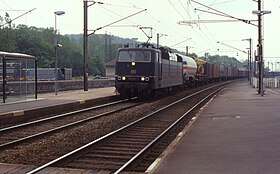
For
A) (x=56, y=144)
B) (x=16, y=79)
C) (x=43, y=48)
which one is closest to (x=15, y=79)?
(x=16, y=79)

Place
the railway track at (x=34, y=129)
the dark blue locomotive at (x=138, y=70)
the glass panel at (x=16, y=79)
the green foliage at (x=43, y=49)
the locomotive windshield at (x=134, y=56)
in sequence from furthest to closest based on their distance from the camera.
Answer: the green foliage at (x=43, y=49)
the locomotive windshield at (x=134, y=56)
the dark blue locomotive at (x=138, y=70)
the glass panel at (x=16, y=79)
the railway track at (x=34, y=129)

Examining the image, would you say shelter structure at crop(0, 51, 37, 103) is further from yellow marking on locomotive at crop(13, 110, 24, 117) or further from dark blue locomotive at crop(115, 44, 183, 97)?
dark blue locomotive at crop(115, 44, 183, 97)

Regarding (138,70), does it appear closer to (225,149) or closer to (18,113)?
(18,113)

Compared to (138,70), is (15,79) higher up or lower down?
lower down

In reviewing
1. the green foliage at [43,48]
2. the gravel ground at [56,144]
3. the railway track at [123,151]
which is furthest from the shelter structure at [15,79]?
the green foliage at [43,48]

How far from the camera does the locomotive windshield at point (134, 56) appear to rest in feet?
83.7

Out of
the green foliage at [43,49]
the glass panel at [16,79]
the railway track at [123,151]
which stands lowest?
the railway track at [123,151]

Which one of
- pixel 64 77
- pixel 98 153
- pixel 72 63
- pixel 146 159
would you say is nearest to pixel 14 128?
pixel 98 153

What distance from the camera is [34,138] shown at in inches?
461

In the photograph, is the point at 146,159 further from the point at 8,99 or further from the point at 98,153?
the point at 8,99

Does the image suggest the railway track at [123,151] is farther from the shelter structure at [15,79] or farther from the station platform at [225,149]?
the shelter structure at [15,79]

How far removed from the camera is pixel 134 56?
25.8 metres

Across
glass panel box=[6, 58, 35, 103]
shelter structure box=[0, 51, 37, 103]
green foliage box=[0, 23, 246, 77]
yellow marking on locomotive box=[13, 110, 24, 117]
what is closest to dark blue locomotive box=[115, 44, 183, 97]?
shelter structure box=[0, 51, 37, 103]

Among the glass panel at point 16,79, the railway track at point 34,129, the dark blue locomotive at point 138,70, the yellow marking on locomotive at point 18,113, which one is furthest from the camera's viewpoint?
the dark blue locomotive at point 138,70
